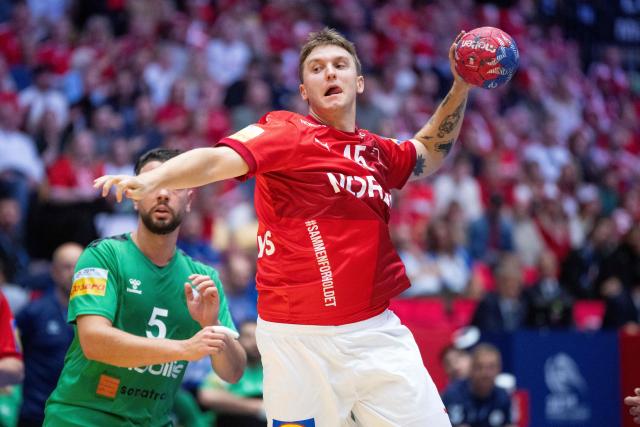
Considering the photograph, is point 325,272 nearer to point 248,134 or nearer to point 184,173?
point 248,134

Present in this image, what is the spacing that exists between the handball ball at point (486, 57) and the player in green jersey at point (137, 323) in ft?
5.64

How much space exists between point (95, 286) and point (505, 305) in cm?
769

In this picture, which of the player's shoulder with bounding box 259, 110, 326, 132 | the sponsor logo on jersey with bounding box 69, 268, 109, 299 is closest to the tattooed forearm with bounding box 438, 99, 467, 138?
the player's shoulder with bounding box 259, 110, 326, 132

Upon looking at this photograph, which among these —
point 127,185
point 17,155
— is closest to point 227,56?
point 17,155

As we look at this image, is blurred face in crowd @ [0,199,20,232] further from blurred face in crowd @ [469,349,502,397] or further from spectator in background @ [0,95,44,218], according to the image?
blurred face in crowd @ [469,349,502,397]

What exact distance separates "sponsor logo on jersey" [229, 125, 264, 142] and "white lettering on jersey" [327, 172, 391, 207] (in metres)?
0.41

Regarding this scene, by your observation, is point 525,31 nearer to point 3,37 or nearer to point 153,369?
point 3,37

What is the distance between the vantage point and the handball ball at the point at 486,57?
5.24m

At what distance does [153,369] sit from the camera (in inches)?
204

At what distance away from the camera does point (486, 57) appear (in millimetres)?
5246

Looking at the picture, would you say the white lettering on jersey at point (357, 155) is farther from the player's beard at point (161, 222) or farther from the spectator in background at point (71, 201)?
the spectator in background at point (71, 201)

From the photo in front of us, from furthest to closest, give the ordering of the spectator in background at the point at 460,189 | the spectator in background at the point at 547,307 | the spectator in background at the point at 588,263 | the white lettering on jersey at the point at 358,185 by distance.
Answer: the spectator in background at the point at 460,189, the spectator in background at the point at 588,263, the spectator in background at the point at 547,307, the white lettering on jersey at the point at 358,185

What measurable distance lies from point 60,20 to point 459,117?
33.2 ft

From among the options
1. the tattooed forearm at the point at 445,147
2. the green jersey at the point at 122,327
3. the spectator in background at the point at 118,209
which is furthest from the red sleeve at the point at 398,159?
the spectator in background at the point at 118,209
